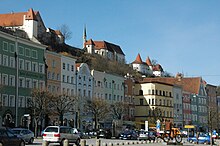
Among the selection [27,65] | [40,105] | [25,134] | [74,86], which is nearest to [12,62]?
[27,65]

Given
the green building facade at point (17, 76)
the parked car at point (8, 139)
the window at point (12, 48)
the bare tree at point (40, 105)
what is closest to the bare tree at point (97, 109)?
the green building facade at point (17, 76)

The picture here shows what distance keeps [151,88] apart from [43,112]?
44460mm

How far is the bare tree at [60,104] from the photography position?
71.6 metres

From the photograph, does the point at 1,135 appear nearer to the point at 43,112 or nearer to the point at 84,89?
the point at 43,112

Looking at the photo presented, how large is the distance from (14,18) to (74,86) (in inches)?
2405

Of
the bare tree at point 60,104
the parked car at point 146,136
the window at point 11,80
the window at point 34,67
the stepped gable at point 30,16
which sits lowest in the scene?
the parked car at point 146,136

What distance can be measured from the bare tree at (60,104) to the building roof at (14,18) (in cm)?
5783

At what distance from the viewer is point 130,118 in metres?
103

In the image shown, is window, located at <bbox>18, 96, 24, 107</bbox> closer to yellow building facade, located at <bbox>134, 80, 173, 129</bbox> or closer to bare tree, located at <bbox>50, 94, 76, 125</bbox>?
bare tree, located at <bbox>50, 94, 76, 125</bbox>

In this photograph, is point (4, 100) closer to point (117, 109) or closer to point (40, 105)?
point (40, 105)

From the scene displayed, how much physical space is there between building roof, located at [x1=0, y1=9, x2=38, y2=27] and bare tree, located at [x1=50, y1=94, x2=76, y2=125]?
57.8m

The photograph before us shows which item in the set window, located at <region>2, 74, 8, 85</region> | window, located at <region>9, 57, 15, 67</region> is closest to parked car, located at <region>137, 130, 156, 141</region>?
window, located at <region>2, 74, 8, 85</region>

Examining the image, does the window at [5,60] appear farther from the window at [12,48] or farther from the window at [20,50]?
the window at [20,50]

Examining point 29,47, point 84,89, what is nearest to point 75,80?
point 84,89
